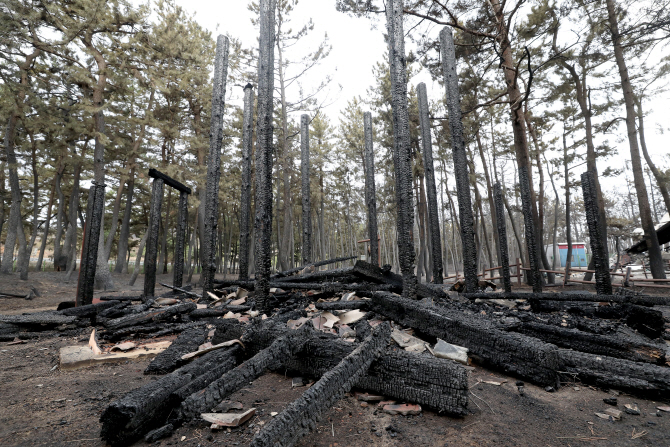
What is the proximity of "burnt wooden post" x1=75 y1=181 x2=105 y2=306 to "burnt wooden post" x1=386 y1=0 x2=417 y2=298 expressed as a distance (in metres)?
6.32

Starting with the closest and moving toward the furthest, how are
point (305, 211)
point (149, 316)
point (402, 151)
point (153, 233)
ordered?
point (149, 316) < point (402, 151) < point (153, 233) < point (305, 211)

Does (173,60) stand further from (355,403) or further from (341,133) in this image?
(355,403)

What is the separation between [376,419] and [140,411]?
1.51 metres

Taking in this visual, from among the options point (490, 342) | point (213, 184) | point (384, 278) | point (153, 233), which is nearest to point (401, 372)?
point (490, 342)

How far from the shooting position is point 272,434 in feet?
4.46

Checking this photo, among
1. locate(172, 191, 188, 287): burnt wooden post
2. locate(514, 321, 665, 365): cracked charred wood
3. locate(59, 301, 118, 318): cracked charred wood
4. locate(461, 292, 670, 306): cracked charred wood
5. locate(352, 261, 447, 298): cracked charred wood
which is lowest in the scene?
locate(514, 321, 665, 365): cracked charred wood

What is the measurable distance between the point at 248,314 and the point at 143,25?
48.6ft

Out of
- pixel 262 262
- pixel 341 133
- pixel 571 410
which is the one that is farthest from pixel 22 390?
pixel 341 133

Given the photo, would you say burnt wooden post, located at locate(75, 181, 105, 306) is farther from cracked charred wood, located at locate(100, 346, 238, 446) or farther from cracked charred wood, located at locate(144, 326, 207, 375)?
cracked charred wood, located at locate(100, 346, 238, 446)

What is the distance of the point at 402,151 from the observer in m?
5.56

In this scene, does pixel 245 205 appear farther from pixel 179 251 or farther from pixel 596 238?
pixel 596 238

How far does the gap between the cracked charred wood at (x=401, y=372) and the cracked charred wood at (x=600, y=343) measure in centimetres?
206

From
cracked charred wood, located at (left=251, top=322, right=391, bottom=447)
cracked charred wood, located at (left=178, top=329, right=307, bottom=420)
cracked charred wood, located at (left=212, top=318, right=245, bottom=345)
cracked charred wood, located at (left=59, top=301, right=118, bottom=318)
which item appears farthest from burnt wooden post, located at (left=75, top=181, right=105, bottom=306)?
cracked charred wood, located at (left=251, top=322, right=391, bottom=447)

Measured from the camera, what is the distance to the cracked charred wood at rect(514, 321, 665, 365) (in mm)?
2906
